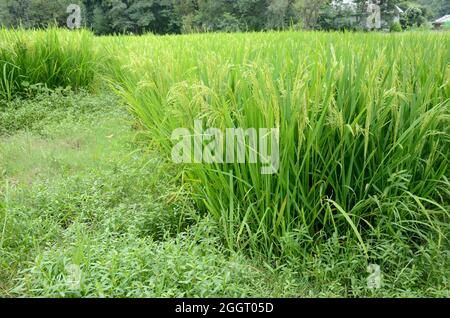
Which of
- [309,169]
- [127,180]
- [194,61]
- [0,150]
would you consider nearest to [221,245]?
[309,169]

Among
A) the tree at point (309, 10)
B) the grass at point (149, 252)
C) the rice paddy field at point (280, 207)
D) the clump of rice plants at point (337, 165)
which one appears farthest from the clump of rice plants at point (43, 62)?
the tree at point (309, 10)

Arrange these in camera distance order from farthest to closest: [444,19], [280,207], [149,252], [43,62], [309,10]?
[309,10]
[444,19]
[43,62]
[280,207]
[149,252]

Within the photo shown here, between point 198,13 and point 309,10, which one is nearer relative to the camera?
point 198,13

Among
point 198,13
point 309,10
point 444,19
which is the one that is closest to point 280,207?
point 444,19

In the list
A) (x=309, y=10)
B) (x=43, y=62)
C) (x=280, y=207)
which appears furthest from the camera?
(x=309, y=10)

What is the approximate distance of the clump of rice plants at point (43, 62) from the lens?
4.68m

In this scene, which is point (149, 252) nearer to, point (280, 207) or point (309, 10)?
point (280, 207)

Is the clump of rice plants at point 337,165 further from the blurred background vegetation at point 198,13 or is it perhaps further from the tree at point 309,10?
the tree at point 309,10

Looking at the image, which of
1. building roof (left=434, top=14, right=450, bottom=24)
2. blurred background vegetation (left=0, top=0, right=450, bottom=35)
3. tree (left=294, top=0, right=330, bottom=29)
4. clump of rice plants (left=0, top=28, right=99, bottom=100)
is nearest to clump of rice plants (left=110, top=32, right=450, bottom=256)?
clump of rice plants (left=0, top=28, right=99, bottom=100)

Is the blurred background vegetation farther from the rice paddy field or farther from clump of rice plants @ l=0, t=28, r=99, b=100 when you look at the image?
the rice paddy field

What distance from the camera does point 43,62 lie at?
4.83 meters

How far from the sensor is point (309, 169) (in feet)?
6.30

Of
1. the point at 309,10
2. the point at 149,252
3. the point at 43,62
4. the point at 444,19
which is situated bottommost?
the point at 149,252

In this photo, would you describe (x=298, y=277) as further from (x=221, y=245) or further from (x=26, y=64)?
(x=26, y=64)
